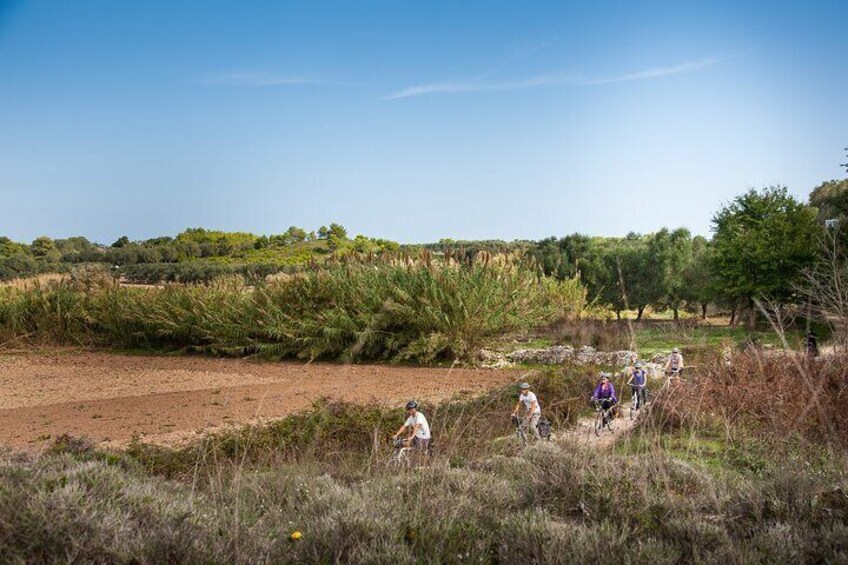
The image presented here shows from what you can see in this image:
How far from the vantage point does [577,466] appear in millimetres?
5359

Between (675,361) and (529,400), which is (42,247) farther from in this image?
(529,400)

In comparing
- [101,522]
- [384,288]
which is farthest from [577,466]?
[384,288]

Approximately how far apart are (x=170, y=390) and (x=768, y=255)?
22108 millimetres

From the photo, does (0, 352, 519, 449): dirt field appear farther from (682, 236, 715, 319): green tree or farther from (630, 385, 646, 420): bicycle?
(682, 236, 715, 319): green tree

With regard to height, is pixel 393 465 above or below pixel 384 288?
below

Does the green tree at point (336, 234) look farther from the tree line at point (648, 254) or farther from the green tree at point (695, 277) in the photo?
the green tree at point (695, 277)

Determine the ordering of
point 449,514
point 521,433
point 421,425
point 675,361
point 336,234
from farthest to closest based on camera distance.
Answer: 1. point 336,234
2. point 675,361
3. point 521,433
4. point 421,425
5. point 449,514

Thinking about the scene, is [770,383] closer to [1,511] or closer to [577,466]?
[577,466]

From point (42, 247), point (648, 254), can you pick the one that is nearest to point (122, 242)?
point (42, 247)

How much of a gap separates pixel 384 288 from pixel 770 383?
1070 cm

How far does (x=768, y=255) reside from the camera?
2616cm

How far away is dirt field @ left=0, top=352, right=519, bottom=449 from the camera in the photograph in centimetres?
1110

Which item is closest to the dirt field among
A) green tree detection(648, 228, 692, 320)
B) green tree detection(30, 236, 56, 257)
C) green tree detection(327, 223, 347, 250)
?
green tree detection(648, 228, 692, 320)

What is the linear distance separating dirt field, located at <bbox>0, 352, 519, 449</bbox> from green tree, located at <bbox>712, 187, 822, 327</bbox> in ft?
50.0
